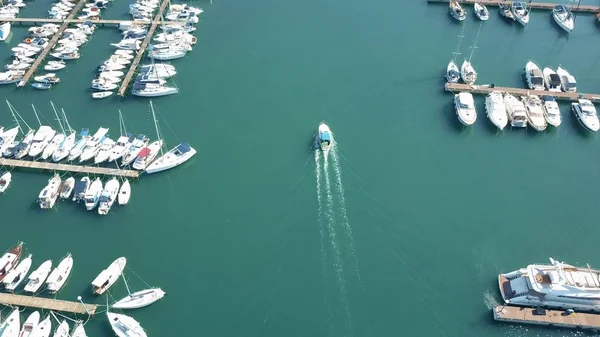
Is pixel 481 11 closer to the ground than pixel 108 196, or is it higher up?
higher up

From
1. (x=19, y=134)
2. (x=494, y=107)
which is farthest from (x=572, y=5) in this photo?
(x=19, y=134)

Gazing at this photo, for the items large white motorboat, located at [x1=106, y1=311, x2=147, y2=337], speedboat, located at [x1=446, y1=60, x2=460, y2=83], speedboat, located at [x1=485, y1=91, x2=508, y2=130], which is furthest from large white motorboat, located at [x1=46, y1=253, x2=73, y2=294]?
speedboat, located at [x1=446, y1=60, x2=460, y2=83]

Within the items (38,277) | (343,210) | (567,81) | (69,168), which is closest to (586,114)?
(567,81)

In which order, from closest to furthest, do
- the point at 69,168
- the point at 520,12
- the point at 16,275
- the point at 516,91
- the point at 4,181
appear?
the point at 16,275, the point at 4,181, the point at 69,168, the point at 516,91, the point at 520,12

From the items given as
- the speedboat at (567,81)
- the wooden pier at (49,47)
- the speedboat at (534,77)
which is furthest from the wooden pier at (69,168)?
the speedboat at (567,81)

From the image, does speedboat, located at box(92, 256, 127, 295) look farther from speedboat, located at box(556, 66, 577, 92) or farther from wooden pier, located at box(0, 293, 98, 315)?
speedboat, located at box(556, 66, 577, 92)

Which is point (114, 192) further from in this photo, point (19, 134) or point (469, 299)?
point (469, 299)

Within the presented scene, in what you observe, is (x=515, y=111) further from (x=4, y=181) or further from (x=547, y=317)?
(x=4, y=181)
